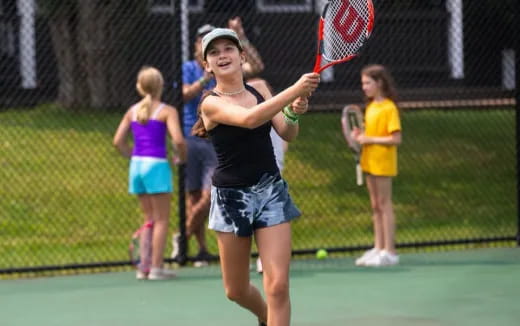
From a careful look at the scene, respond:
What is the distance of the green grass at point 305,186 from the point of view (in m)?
11.1

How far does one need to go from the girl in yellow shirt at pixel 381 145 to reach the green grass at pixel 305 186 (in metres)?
1.67

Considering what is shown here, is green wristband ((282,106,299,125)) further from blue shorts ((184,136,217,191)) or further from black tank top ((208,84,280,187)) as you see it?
blue shorts ((184,136,217,191))

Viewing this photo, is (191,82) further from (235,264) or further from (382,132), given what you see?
(235,264)

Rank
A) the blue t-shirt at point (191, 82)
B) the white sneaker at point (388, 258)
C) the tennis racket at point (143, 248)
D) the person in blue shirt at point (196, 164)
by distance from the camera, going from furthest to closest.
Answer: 1. the blue t-shirt at point (191, 82)
2. the person in blue shirt at point (196, 164)
3. the white sneaker at point (388, 258)
4. the tennis racket at point (143, 248)

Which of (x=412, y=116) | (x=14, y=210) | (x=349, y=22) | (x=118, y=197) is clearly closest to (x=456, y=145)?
(x=412, y=116)

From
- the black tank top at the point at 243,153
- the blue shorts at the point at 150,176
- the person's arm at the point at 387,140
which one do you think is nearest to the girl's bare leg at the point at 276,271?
the black tank top at the point at 243,153

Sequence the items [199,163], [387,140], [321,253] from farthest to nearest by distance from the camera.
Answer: [321,253] < [199,163] < [387,140]

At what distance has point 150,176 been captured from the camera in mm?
8445

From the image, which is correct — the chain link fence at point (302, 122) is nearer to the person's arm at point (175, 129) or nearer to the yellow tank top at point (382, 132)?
the person's arm at point (175, 129)

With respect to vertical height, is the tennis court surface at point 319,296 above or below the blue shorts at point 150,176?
below

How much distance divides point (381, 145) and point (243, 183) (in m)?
3.49

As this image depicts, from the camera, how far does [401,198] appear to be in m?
12.3

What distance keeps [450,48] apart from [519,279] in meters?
8.57

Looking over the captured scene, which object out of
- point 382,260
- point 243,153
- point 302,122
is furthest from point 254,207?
point 302,122
